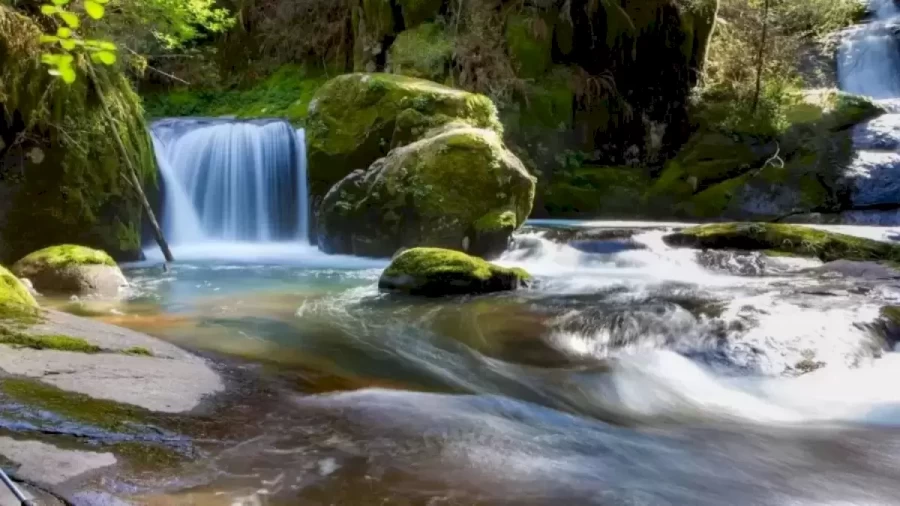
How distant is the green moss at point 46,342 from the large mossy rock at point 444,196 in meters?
6.26

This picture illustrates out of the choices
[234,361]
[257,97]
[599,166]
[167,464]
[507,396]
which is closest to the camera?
[167,464]

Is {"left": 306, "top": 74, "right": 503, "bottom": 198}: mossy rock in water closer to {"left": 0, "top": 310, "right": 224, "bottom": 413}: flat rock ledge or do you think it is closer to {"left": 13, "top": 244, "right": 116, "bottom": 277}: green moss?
{"left": 13, "top": 244, "right": 116, "bottom": 277}: green moss

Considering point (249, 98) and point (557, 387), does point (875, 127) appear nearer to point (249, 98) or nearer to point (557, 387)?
point (557, 387)

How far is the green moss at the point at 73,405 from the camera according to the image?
3.26m

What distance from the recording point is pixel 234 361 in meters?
5.01

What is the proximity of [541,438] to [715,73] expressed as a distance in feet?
49.1

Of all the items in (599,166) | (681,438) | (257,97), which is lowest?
(681,438)

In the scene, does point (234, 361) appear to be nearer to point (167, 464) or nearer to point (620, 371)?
point (167, 464)

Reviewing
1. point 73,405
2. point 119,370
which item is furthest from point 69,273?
point 73,405

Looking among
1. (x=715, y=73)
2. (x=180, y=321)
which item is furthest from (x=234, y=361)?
(x=715, y=73)

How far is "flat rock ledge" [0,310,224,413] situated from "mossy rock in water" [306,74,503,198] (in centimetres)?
708

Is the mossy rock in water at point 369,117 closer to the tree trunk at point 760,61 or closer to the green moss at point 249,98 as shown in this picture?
the tree trunk at point 760,61

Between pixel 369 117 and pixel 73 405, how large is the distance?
8.78 metres

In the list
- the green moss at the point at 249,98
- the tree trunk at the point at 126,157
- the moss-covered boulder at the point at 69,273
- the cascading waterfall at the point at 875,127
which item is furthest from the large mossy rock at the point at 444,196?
the green moss at the point at 249,98
